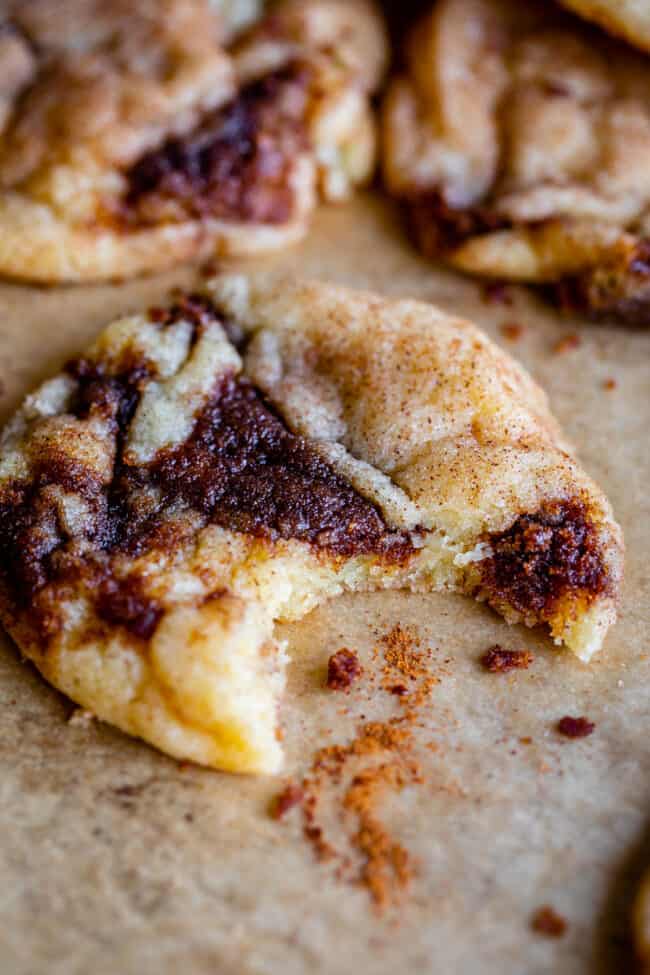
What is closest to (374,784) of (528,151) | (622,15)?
(528,151)

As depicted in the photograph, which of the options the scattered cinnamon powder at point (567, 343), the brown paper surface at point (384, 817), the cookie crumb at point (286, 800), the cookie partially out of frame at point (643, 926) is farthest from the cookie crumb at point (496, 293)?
the cookie partially out of frame at point (643, 926)

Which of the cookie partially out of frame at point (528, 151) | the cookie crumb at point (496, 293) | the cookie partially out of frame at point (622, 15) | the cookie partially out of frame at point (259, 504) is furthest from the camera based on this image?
the cookie crumb at point (496, 293)

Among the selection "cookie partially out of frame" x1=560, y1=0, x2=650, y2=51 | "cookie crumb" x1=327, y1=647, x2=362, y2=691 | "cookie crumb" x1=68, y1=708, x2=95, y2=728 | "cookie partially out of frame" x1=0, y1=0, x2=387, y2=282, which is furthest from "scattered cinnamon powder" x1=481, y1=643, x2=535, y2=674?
"cookie partially out of frame" x1=560, y1=0, x2=650, y2=51

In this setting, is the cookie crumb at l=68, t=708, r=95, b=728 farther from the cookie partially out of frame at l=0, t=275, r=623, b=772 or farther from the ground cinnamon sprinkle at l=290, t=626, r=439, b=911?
the ground cinnamon sprinkle at l=290, t=626, r=439, b=911

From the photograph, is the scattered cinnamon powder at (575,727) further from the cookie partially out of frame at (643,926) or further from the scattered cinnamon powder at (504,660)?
the cookie partially out of frame at (643,926)

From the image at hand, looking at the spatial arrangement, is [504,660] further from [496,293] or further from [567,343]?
[496,293]

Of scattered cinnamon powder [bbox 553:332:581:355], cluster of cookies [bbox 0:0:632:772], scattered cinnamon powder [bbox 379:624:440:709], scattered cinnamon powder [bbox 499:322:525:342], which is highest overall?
cluster of cookies [bbox 0:0:632:772]
